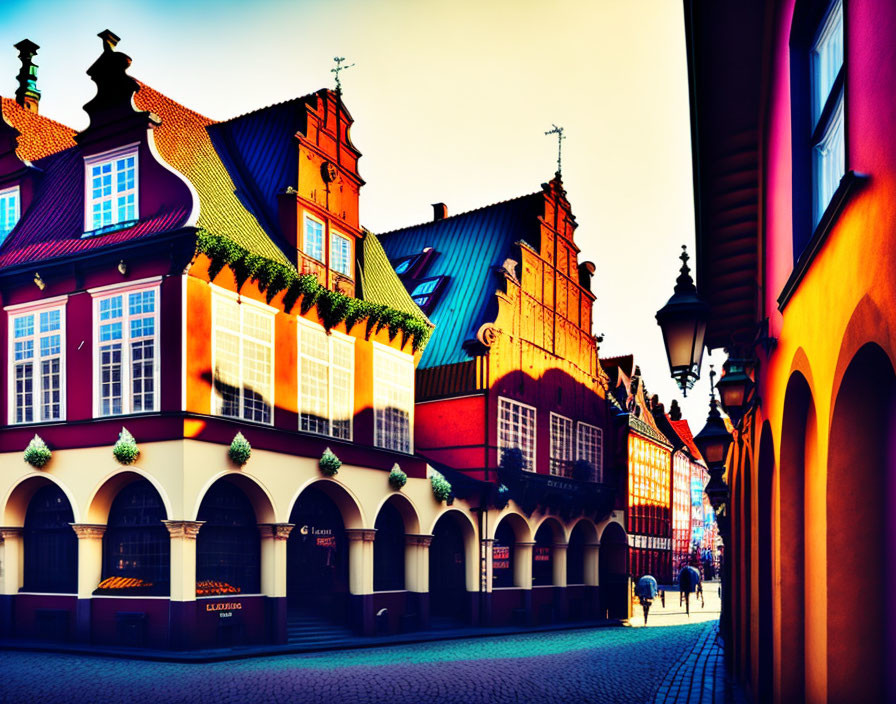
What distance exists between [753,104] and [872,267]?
6.37 meters

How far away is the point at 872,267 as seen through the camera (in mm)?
4367

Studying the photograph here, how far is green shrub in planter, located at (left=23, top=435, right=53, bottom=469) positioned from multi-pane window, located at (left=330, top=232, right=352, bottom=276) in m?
8.40

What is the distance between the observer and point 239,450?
21797 mm

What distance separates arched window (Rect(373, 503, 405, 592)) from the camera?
27.8 m

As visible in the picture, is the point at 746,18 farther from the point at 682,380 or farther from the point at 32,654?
the point at 32,654

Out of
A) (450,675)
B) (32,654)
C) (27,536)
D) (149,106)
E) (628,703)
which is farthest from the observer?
(149,106)

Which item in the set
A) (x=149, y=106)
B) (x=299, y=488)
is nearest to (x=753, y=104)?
(x=299, y=488)

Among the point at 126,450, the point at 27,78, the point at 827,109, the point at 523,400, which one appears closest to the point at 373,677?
the point at 126,450

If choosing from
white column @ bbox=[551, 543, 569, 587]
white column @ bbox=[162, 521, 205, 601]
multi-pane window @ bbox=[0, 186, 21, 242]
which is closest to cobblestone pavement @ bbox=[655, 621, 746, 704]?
white column @ bbox=[162, 521, 205, 601]

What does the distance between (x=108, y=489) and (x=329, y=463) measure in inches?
204

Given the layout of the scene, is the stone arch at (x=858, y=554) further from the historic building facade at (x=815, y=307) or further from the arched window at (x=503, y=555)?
the arched window at (x=503, y=555)

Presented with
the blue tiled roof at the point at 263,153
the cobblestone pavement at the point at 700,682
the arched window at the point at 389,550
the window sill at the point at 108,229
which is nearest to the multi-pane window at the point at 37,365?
the window sill at the point at 108,229

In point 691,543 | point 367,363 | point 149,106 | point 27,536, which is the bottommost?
point 691,543

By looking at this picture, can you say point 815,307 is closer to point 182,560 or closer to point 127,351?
point 182,560
